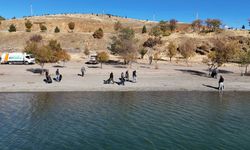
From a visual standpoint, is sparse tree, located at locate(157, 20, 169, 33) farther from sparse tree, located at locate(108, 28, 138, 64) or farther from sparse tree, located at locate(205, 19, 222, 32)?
sparse tree, located at locate(108, 28, 138, 64)

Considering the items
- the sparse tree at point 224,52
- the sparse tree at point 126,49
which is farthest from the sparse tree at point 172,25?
the sparse tree at point 224,52

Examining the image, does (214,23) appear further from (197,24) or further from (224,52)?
(224,52)

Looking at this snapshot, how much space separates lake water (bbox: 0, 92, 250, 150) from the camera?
64.8 ft

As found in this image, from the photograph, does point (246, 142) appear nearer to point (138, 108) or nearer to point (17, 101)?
point (138, 108)

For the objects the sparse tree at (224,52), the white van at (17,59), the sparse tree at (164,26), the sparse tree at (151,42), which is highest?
the sparse tree at (164,26)

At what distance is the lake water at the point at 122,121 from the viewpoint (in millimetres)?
19750

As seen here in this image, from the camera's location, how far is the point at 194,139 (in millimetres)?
20828

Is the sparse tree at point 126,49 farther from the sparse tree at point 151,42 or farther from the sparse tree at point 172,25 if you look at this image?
the sparse tree at point 172,25

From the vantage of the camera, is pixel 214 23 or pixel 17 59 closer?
pixel 17 59

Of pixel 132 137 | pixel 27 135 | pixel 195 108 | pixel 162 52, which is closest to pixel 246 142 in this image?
pixel 132 137

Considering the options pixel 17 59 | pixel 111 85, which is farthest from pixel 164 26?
pixel 111 85

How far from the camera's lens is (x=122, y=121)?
2538cm

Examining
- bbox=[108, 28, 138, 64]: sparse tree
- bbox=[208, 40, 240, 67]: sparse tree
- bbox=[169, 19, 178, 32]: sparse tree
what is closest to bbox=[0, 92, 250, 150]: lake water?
bbox=[208, 40, 240, 67]: sparse tree

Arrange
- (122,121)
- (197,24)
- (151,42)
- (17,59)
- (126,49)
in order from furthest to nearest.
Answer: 1. (197,24)
2. (151,42)
3. (126,49)
4. (17,59)
5. (122,121)
